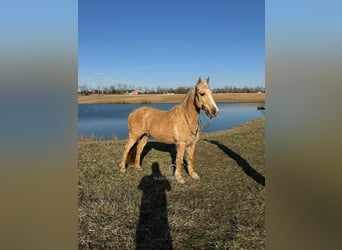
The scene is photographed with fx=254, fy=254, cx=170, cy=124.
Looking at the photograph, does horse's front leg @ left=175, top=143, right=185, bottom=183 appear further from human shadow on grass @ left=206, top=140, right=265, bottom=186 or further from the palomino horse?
human shadow on grass @ left=206, top=140, right=265, bottom=186

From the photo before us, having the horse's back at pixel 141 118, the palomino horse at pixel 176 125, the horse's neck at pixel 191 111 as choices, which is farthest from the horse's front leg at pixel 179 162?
the horse's back at pixel 141 118

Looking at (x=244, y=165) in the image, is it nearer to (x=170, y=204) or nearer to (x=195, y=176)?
(x=195, y=176)

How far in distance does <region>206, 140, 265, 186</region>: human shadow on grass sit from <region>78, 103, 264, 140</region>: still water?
675 millimetres

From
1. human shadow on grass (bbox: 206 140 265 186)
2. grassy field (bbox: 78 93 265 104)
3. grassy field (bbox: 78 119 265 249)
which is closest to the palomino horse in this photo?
grassy field (bbox: 78 119 265 249)

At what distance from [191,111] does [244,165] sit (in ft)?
5.34

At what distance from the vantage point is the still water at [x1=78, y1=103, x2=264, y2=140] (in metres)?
2.61

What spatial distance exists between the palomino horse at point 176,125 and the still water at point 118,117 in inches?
6.5

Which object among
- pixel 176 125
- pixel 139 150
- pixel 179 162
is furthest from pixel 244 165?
pixel 139 150

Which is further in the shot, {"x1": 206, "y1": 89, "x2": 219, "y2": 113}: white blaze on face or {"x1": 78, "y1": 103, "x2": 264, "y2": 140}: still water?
{"x1": 206, "y1": 89, "x2": 219, "y2": 113}: white blaze on face
